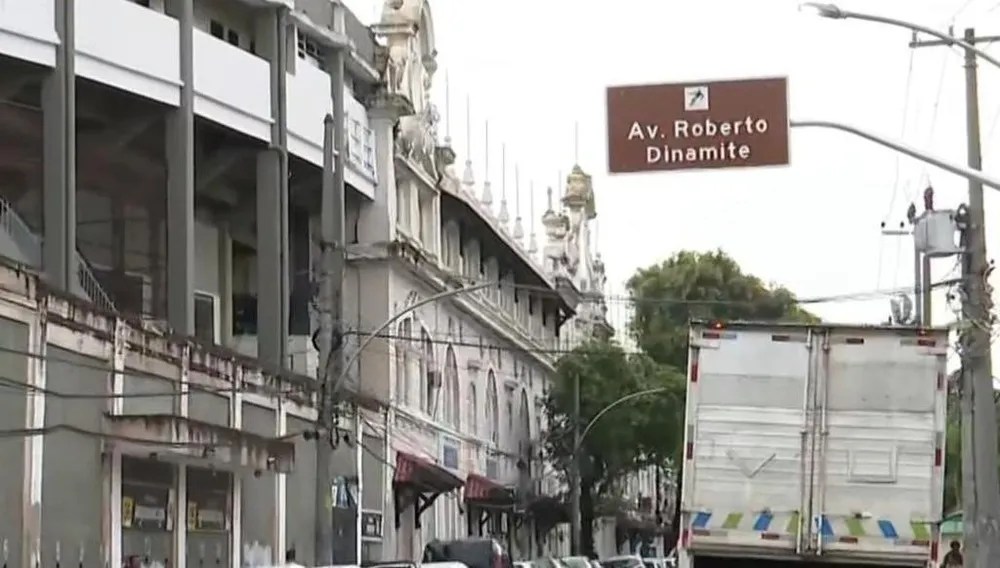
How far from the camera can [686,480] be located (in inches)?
810

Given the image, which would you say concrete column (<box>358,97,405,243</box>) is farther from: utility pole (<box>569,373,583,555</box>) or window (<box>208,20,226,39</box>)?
utility pole (<box>569,373,583,555</box>)

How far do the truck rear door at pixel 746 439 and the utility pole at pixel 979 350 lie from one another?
366 inches

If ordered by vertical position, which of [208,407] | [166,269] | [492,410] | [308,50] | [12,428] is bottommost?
[12,428]

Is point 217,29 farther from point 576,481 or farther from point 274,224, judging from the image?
point 576,481

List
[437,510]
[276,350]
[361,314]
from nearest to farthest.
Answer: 1. [276,350]
2. [361,314]
3. [437,510]

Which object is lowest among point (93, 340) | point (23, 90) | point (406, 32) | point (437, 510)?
point (437, 510)

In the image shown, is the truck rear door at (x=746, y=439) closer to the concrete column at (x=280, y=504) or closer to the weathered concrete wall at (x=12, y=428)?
the weathered concrete wall at (x=12, y=428)

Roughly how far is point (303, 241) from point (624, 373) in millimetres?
23684

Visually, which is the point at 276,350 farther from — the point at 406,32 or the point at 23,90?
the point at 406,32

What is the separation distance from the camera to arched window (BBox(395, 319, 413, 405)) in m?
49.5

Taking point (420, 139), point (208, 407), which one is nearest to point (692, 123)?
point (208, 407)

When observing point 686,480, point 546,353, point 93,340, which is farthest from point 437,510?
point 686,480

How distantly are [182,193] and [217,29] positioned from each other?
Result: 6.35 m

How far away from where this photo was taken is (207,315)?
143 ft
